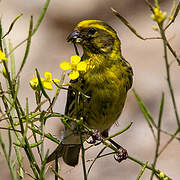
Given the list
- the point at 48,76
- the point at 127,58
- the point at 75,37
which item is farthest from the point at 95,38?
the point at 127,58

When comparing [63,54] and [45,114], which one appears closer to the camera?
[45,114]

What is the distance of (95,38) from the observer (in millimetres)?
3801

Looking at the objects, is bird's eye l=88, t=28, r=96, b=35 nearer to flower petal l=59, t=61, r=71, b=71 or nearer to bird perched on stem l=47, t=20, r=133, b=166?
bird perched on stem l=47, t=20, r=133, b=166

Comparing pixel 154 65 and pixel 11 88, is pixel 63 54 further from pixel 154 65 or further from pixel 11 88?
pixel 11 88

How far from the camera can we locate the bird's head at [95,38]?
369 centimetres

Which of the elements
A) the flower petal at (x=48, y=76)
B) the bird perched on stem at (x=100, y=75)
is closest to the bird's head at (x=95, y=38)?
the bird perched on stem at (x=100, y=75)

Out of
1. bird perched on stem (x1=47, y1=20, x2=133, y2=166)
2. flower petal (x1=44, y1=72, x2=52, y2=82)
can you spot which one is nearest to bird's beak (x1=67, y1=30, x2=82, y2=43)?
bird perched on stem (x1=47, y1=20, x2=133, y2=166)

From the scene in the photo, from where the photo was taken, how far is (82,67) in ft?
6.82

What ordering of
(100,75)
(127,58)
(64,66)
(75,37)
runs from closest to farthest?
(64,66), (75,37), (100,75), (127,58)

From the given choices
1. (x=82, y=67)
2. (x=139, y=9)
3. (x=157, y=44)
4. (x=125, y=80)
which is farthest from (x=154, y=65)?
(x=82, y=67)

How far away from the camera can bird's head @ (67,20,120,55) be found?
3.69m

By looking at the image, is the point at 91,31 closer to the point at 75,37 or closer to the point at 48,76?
the point at 75,37

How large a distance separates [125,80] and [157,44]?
15.8 ft

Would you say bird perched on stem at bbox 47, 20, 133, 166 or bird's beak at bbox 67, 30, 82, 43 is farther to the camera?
bird perched on stem at bbox 47, 20, 133, 166
